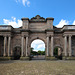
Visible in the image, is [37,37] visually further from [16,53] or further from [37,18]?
[16,53]

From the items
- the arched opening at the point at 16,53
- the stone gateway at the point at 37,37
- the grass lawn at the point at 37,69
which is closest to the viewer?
the grass lawn at the point at 37,69

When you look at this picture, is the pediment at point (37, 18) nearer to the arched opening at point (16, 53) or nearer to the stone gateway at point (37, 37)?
the stone gateway at point (37, 37)

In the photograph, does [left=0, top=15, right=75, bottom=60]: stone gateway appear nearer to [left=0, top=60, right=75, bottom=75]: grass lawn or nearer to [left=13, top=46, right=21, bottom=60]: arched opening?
[left=13, top=46, right=21, bottom=60]: arched opening

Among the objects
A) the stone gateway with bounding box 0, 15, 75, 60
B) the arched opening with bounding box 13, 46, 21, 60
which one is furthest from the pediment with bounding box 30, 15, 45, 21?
the arched opening with bounding box 13, 46, 21, 60

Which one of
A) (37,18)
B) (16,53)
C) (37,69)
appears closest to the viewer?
A: (37,69)

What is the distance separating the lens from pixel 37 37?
20609 millimetres

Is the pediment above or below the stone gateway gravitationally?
above

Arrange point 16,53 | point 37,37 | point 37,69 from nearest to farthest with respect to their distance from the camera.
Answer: point 37,69 → point 37,37 → point 16,53

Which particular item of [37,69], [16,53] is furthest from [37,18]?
[37,69]

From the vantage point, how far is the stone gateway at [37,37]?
63.2 ft

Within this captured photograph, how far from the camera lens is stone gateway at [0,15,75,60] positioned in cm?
1925

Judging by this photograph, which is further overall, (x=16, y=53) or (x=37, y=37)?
(x=16, y=53)

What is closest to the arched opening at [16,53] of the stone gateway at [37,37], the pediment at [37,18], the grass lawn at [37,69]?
the stone gateway at [37,37]

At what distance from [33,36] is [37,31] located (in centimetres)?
165
